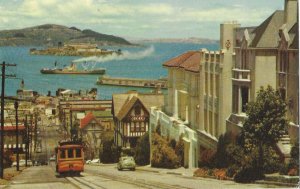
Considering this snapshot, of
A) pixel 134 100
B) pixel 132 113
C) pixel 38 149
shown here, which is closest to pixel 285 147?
pixel 134 100

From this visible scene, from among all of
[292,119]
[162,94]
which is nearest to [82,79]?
[162,94]

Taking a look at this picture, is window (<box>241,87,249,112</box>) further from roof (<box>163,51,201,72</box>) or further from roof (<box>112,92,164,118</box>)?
roof (<box>112,92,164,118</box>)

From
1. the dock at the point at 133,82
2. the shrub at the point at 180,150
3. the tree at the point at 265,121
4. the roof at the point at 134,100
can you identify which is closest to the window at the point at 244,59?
the tree at the point at 265,121

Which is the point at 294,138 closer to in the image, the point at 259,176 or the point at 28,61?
the point at 259,176

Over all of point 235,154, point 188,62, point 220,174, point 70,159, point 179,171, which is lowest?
point 179,171

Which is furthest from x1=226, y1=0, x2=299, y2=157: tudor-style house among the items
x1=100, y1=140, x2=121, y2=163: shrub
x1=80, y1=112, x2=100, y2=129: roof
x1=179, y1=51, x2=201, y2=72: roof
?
x1=80, y1=112, x2=100, y2=129: roof

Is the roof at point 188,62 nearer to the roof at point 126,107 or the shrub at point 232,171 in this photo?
the roof at point 126,107

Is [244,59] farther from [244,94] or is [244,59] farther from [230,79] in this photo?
[230,79]
